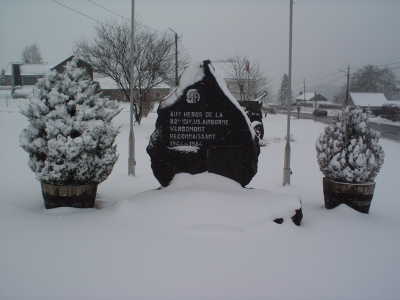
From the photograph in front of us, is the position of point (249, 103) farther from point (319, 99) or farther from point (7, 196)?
point (319, 99)

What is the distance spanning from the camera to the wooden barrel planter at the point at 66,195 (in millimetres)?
5266

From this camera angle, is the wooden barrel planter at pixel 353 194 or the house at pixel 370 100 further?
the house at pixel 370 100

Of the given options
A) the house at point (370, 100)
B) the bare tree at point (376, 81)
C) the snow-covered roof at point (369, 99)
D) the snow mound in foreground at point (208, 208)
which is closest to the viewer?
the snow mound in foreground at point (208, 208)

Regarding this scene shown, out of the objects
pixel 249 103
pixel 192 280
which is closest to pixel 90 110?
pixel 192 280

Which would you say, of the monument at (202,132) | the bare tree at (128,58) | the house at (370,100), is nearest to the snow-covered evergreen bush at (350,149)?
the monument at (202,132)

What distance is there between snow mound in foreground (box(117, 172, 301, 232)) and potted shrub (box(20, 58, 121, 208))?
0.82 m

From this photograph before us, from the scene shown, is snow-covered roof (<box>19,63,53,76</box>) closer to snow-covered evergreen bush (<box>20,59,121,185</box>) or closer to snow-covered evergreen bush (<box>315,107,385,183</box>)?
snow-covered evergreen bush (<box>20,59,121,185</box>)

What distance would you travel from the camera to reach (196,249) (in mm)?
4078

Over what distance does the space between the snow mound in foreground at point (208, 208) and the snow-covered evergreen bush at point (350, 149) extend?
1.11 meters

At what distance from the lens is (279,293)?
334cm

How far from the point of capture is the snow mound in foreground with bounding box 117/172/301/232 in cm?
457

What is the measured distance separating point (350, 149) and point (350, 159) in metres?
0.19

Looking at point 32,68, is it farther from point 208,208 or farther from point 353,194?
point 353,194

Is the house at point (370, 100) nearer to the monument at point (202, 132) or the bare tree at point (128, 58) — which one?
the bare tree at point (128, 58)
